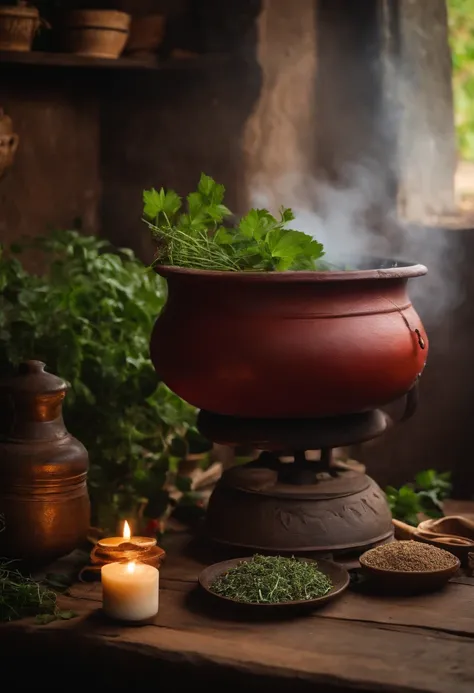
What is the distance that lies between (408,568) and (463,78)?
202 cm

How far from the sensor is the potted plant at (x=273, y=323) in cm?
256

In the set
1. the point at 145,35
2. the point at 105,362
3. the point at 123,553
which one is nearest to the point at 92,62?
the point at 145,35

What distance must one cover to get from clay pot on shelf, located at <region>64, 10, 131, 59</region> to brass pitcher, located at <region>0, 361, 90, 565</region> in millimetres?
1487

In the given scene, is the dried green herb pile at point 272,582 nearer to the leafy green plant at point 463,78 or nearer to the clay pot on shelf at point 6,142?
the clay pot on shelf at point 6,142

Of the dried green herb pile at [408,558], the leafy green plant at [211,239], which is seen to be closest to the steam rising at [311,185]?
the leafy green plant at [211,239]

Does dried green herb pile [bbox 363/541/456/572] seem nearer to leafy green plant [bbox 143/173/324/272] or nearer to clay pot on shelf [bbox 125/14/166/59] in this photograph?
leafy green plant [bbox 143/173/324/272]

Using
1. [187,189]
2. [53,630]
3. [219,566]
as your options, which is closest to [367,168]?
[187,189]

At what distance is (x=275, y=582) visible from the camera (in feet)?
7.89

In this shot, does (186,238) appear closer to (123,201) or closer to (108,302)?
(108,302)

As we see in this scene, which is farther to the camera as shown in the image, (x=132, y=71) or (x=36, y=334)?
(x=132, y=71)

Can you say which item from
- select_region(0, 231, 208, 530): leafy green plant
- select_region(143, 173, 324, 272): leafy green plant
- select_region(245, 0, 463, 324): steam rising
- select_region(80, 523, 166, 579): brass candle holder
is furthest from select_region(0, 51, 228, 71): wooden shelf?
select_region(80, 523, 166, 579): brass candle holder

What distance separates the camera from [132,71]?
4.02 metres

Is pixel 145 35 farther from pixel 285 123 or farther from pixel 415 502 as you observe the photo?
pixel 415 502

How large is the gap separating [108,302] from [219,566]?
0.96 m
